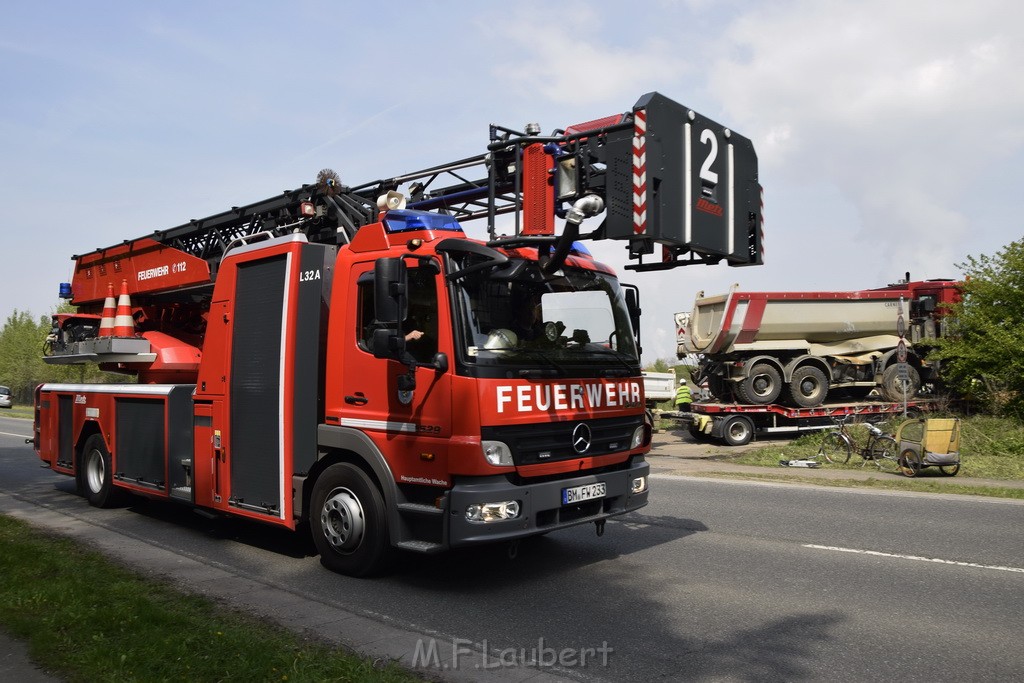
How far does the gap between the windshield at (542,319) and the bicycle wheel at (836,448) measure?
9.66m

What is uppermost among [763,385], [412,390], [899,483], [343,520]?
[412,390]

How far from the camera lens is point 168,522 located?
9.12m

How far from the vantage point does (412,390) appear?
19.4ft

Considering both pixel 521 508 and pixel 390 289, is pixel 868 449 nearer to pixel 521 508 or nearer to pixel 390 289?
pixel 521 508

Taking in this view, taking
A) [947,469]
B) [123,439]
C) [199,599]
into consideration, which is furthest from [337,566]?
[947,469]

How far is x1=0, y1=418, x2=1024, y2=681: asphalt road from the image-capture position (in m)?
4.55

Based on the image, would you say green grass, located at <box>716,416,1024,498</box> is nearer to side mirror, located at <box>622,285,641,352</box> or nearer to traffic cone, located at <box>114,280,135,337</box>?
side mirror, located at <box>622,285,641,352</box>

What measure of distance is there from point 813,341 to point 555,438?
1507cm

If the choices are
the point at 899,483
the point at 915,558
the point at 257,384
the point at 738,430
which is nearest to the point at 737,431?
the point at 738,430

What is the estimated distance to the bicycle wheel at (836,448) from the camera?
15117 mm

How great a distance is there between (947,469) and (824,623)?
32.4 feet

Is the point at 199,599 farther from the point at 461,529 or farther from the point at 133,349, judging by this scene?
the point at 133,349

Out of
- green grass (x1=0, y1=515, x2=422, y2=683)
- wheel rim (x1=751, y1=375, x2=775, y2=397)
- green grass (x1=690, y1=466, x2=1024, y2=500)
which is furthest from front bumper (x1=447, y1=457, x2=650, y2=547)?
wheel rim (x1=751, y1=375, x2=775, y2=397)

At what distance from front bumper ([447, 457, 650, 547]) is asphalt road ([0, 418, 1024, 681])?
1.65 ft
